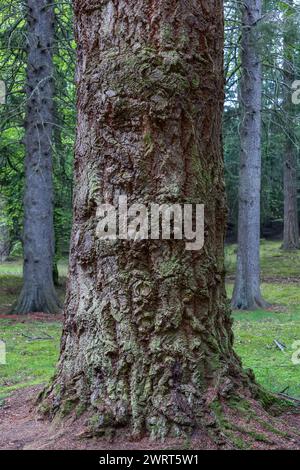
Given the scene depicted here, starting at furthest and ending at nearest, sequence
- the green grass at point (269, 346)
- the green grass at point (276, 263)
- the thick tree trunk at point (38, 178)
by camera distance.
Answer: the green grass at point (276, 263)
the thick tree trunk at point (38, 178)
the green grass at point (269, 346)

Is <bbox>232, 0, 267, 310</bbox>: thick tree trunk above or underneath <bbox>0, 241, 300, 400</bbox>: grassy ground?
above

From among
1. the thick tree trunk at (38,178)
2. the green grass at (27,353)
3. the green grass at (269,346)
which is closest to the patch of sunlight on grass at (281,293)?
the green grass at (269,346)

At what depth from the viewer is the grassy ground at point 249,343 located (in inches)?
209

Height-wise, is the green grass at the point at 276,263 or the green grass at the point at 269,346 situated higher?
the green grass at the point at 276,263

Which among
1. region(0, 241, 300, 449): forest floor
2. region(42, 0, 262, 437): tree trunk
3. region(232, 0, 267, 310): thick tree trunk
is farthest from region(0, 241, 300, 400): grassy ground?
region(42, 0, 262, 437): tree trunk

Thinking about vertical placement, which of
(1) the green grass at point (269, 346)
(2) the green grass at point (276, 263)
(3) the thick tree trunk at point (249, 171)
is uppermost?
(3) the thick tree trunk at point (249, 171)

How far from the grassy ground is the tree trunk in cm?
164

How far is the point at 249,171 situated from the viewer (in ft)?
41.1

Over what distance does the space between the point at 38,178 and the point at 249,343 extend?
680cm

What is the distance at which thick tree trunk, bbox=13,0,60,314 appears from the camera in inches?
484

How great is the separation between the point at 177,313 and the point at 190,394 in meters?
0.41

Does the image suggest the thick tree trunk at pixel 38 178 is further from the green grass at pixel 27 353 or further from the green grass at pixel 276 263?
the green grass at pixel 276 263

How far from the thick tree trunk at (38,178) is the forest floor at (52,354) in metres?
0.76

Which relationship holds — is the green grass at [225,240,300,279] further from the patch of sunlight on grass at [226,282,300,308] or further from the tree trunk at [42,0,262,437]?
the tree trunk at [42,0,262,437]
